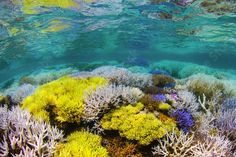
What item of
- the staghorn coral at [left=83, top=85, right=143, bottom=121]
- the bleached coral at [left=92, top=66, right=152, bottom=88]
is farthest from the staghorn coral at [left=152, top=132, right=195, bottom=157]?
the bleached coral at [left=92, top=66, right=152, bottom=88]

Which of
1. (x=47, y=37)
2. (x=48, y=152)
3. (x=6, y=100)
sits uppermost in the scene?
(x=48, y=152)

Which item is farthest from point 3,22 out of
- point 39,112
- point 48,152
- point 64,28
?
point 48,152

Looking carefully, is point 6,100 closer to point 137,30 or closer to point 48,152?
point 48,152

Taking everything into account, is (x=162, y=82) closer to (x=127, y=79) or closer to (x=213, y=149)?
(x=127, y=79)

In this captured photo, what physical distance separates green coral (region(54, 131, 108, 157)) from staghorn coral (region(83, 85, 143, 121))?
1.68 feet

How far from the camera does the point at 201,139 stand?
4.91 metres

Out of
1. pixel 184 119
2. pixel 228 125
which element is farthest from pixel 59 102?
pixel 228 125

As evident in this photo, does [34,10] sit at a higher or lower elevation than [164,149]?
higher

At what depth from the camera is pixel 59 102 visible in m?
5.18

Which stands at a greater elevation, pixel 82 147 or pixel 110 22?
pixel 82 147

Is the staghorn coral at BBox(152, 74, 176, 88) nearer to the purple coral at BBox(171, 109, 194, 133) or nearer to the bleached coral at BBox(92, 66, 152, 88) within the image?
the bleached coral at BBox(92, 66, 152, 88)

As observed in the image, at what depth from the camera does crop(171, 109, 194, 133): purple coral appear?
5.39 meters

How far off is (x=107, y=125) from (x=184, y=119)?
1.92 m

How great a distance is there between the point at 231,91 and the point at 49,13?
1775cm
